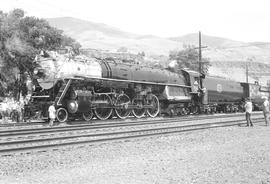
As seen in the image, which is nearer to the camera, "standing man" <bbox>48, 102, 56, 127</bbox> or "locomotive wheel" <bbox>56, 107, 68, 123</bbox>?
"standing man" <bbox>48, 102, 56, 127</bbox>

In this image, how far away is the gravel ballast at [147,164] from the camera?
22.4ft

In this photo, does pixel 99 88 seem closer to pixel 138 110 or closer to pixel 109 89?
pixel 109 89

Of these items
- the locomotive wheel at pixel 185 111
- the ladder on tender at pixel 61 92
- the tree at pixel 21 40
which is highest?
the tree at pixel 21 40

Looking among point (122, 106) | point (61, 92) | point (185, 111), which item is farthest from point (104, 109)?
point (185, 111)

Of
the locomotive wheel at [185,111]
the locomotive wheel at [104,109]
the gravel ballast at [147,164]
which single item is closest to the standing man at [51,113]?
the locomotive wheel at [104,109]

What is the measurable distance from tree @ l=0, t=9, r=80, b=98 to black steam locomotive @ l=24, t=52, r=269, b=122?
7286 mm

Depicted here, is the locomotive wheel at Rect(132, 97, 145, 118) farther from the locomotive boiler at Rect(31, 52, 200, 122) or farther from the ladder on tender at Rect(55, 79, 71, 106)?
the ladder on tender at Rect(55, 79, 71, 106)

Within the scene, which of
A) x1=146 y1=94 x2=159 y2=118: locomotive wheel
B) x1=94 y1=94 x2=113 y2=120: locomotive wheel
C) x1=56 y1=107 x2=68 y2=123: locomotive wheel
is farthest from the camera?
x1=146 y1=94 x2=159 y2=118: locomotive wheel

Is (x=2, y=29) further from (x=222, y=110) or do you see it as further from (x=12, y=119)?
(x=222, y=110)

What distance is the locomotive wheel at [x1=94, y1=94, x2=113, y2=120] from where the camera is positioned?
64.7 ft

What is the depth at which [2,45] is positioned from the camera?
2773 centimetres

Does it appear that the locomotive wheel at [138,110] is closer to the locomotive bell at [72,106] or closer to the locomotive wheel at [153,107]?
the locomotive wheel at [153,107]

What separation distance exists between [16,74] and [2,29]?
3.62 m

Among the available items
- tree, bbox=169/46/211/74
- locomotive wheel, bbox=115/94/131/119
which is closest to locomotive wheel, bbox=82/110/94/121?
locomotive wheel, bbox=115/94/131/119
